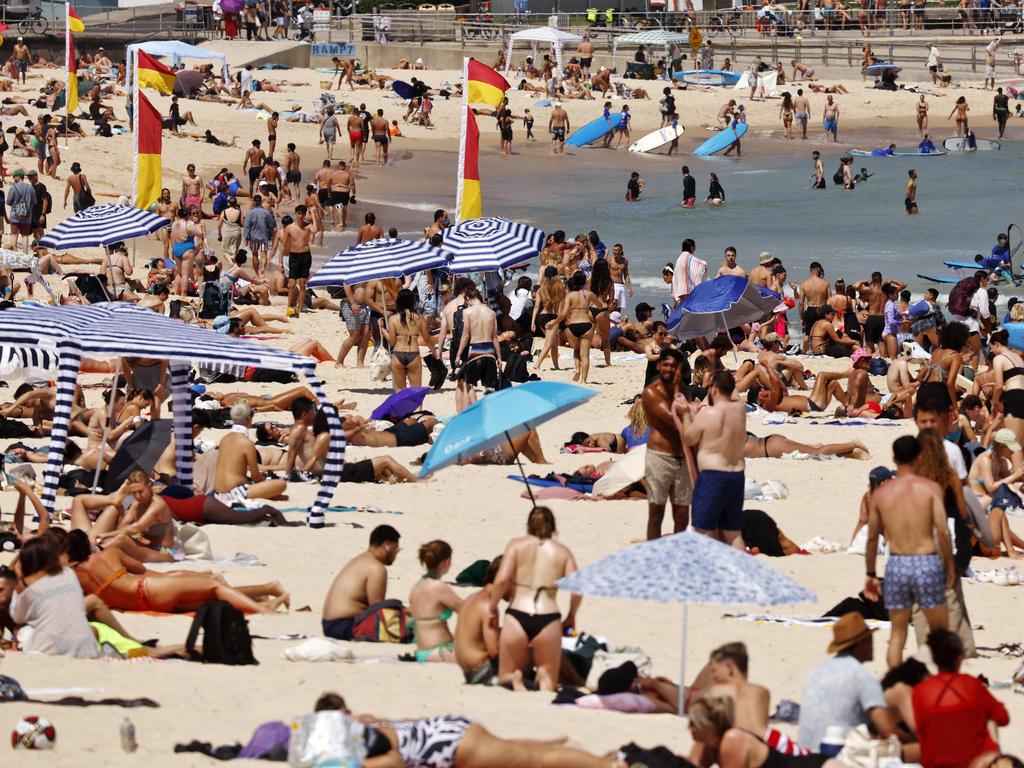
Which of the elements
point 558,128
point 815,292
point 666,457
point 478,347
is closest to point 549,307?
point 815,292

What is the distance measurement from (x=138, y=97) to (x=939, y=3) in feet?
135

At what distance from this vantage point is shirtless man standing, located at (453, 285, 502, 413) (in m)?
15.0

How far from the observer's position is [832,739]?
649 centimetres

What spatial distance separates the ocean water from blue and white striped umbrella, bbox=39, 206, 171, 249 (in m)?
7.95

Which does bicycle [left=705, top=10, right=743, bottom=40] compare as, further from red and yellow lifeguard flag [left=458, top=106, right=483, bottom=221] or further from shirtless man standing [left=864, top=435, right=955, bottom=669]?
shirtless man standing [left=864, top=435, right=955, bottom=669]

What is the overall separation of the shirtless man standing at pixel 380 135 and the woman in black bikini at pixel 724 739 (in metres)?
32.0

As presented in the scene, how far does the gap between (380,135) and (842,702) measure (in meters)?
31.6

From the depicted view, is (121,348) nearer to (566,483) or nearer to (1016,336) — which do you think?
(566,483)

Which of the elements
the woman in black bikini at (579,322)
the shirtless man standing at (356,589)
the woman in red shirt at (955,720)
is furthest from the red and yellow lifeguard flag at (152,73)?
the woman in red shirt at (955,720)

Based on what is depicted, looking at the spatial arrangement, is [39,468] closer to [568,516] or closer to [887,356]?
[568,516]

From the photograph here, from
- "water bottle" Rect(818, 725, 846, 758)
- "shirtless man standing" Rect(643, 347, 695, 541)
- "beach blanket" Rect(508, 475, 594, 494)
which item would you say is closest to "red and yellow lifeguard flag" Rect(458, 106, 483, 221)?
"beach blanket" Rect(508, 475, 594, 494)

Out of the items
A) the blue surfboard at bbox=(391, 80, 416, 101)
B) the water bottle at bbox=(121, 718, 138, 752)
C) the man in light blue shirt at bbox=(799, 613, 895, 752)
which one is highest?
the blue surfboard at bbox=(391, 80, 416, 101)

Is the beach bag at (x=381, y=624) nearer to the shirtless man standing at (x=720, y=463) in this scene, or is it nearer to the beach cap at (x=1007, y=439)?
the shirtless man standing at (x=720, y=463)

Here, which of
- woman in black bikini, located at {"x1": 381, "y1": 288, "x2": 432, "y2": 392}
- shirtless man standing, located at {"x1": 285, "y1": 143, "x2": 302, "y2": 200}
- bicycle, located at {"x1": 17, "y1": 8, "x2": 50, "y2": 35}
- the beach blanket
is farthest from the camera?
bicycle, located at {"x1": 17, "y1": 8, "x2": 50, "y2": 35}
